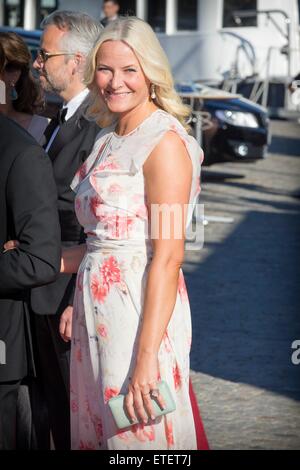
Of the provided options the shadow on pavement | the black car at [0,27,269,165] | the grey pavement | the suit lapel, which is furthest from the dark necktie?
the black car at [0,27,269,165]

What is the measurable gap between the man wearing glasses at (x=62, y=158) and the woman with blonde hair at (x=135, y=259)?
388mm

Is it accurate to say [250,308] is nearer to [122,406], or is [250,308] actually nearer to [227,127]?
[122,406]

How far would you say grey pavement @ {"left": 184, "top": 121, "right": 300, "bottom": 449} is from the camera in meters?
6.04

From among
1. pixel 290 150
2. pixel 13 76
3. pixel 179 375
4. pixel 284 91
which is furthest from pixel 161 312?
pixel 284 91

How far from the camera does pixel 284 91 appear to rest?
86.2ft

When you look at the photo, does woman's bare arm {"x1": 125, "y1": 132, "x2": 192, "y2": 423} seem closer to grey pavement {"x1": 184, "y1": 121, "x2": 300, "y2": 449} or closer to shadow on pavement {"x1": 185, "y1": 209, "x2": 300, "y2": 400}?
grey pavement {"x1": 184, "y1": 121, "x2": 300, "y2": 449}

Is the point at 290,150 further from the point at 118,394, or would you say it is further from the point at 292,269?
the point at 118,394

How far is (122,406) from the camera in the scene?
344cm

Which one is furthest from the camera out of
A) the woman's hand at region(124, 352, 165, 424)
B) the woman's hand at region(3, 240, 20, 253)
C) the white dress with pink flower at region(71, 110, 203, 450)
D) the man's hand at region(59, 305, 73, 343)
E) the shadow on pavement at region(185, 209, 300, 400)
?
the shadow on pavement at region(185, 209, 300, 400)

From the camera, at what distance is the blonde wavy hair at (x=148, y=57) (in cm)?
358

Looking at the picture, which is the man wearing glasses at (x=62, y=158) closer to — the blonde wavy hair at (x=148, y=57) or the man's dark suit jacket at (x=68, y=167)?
the man's dark suit jacket at (x=68, y=167)

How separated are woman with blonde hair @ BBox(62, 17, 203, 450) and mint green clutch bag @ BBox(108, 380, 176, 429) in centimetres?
1

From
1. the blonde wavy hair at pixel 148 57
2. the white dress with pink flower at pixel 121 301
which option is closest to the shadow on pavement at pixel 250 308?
the white dress with pink flower at pixel 121 301

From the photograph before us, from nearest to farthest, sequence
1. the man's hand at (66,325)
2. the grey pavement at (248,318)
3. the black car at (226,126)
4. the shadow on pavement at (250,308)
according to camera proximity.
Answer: the man's hand at (66,325) → the grey pavement at (248,318) → the shadow on pavement at (250,308) → the black car at (226,126)
